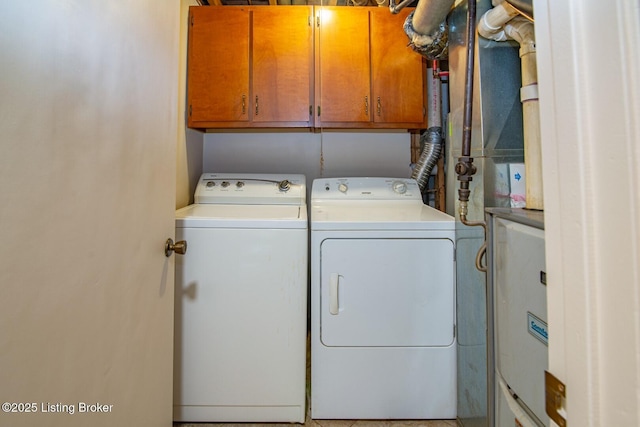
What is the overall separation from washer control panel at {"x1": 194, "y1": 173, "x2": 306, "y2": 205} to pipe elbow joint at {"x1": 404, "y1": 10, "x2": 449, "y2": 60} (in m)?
1.06

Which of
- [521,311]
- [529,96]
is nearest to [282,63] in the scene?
[529,96]

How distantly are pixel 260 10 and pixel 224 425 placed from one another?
2.38 m

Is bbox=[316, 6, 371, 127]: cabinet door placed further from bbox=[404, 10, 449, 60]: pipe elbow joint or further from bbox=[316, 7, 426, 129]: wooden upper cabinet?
bbox=[404, 10, 449, 60]: pipe elbow joint

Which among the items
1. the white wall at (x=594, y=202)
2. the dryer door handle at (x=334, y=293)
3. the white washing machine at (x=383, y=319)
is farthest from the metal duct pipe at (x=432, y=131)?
the white wall at (x=594, y=202)

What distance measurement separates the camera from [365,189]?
182cm

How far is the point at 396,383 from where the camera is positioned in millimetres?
1287

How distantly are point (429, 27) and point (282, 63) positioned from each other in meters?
0.89

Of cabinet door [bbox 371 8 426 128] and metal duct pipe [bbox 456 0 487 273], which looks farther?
cabinet door [bbox 371 8 426 128]

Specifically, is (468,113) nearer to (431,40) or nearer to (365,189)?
(431,40)

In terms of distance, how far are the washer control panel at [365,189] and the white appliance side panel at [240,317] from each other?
622mm

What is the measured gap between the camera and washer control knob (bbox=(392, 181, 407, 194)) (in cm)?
181

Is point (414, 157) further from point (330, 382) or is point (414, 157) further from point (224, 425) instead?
point (224, 425)

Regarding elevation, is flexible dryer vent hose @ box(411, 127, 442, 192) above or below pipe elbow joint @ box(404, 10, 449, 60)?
below

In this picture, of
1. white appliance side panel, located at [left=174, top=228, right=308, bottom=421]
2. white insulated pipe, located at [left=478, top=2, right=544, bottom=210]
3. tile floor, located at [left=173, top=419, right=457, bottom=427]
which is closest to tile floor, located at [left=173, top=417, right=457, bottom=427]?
tile floor, located at [left=173, top=419, right=457, bottom=427]
